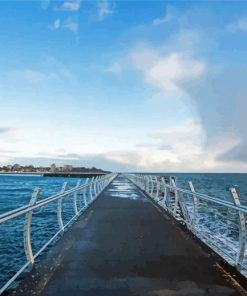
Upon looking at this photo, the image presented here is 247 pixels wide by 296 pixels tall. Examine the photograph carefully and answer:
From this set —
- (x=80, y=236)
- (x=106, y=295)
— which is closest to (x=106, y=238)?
(x=80, y=236)

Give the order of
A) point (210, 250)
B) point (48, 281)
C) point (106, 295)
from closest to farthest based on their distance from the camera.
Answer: point (106, 295) < point (48, 281) < point (210, 250)

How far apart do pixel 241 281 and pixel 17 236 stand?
16.7 m

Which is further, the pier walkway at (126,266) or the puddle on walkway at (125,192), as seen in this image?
the puddle on walkway at (125,192)

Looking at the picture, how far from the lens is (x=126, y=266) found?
682cm

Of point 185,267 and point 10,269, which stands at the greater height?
point 185,267

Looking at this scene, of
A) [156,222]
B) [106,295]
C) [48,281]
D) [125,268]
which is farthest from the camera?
[156,222]

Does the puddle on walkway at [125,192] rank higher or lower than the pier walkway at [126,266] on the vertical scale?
higher

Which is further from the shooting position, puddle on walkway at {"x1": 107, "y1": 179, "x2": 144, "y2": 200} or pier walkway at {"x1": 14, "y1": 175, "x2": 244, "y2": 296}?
puddle on walkway at {"x1": 107, "y1": 179, "x2": 144, "y2": 200}

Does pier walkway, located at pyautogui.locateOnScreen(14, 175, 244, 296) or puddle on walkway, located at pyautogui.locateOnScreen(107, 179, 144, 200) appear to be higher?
puddle on walkway, located at pyautogui.locateOnScreen(107, 179, 144, 200)

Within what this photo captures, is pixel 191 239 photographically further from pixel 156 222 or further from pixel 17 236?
pixel 17 236

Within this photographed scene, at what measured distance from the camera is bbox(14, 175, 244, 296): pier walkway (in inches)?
218

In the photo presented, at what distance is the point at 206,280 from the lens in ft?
19.8

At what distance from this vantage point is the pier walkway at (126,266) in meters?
5.55

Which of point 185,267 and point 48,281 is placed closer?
point 48,281
